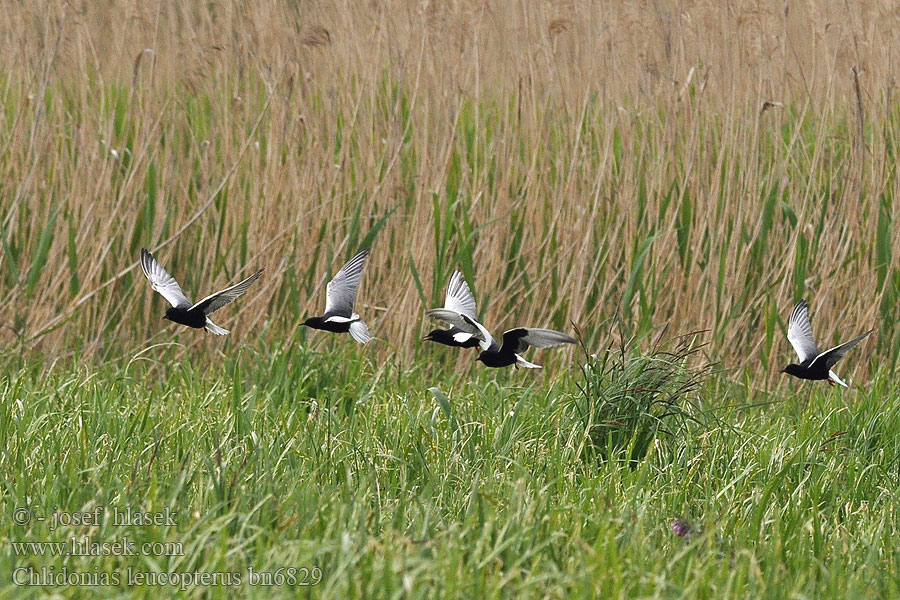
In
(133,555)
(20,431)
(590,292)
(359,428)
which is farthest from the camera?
(590,292)

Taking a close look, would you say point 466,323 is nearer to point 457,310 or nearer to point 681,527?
point 457,310

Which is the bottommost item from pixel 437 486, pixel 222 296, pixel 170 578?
pixel 437 486

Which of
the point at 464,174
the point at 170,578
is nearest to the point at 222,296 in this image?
the point at 170,578

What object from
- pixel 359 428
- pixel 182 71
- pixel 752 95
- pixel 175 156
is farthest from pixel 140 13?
pixel 752 95

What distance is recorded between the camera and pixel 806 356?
10.1 ft

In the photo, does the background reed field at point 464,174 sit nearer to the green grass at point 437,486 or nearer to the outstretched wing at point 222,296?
the green grass at point 437,486

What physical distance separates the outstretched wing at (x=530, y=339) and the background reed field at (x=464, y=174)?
3.67ft

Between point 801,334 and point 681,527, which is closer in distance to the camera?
point 681,527

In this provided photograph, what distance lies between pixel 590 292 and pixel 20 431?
7.08 ft

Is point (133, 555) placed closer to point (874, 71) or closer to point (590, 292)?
point (590, 292)

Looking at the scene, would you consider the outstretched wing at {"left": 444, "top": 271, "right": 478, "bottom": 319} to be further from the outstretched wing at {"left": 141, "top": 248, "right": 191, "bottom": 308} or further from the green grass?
the outstretched wing at {"left": 141, "top": 248, "right": 191, "bottom": 308}

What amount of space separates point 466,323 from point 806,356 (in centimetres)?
117

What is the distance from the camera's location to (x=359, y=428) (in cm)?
295

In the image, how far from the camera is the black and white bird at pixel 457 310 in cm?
279
